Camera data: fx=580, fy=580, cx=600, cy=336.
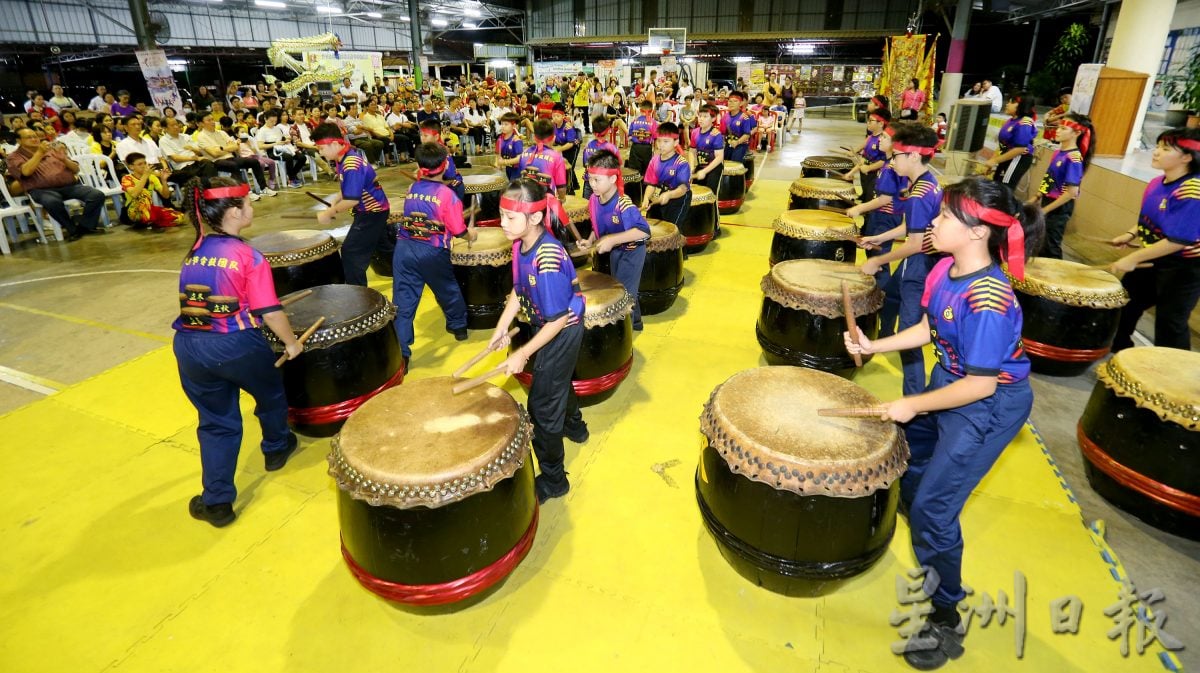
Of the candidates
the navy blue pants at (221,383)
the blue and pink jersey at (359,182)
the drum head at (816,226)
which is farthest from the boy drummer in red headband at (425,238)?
the drum head at (816,226)

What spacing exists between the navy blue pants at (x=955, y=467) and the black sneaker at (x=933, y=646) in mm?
137

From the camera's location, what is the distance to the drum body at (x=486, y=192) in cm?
714

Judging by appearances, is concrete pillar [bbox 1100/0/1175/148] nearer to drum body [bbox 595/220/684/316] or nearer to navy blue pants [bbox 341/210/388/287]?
drum body [bbox 595/220/684/316]

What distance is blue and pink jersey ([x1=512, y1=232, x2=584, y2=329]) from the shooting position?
2.69 metres

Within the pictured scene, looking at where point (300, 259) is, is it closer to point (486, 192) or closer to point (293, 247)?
point (293, 247)

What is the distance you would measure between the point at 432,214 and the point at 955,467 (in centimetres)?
361

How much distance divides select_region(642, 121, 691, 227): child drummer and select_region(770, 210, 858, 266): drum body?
99cm

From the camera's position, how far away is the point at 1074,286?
393 centimetres

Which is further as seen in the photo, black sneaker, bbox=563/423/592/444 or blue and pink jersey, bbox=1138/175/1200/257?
black sneaker, bbox=563/423/592/444

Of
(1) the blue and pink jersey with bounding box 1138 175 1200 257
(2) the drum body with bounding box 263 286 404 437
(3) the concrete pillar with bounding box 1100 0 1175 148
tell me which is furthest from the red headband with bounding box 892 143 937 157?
(3) the concrete pillar with bounding box 1100 0 1175 148

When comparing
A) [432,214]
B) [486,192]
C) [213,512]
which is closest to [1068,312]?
[432,214]

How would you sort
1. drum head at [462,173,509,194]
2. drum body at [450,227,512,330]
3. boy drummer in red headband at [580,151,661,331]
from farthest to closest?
drum head at [462,173,509,194], drum body at [450,227,512,330], boy drummer in red headband at [580,151,661,331]

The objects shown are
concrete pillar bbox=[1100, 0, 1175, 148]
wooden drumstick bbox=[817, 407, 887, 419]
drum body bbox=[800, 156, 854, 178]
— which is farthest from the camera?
drum body bbox=[800, 156, 854, 178]

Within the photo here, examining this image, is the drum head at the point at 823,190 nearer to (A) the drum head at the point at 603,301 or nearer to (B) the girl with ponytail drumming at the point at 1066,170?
(B) the girl with ponytail drumming at the point at 1066,170
